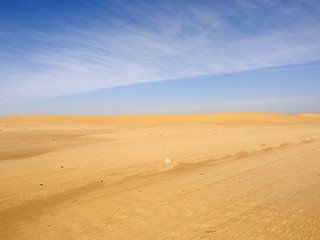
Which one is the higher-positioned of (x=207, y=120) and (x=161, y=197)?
(x=207, y=120)

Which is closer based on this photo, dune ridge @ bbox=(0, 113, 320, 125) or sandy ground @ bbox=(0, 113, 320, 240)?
sandy ground @ bbox=(0, 113, 320, 240)

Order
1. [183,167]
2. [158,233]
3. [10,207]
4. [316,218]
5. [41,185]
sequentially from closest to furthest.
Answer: [158,233]
[316,218]
[10,207]
[41,185]
[183,167]

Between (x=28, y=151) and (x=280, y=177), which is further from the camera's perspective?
(x=28, y=151)

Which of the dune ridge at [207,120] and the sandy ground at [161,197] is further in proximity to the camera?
the dune ridge at [207,120]

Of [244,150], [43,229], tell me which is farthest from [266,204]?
[244,150]

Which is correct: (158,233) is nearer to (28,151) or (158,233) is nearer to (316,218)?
(316,218)

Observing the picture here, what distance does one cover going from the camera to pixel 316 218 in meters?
3.56

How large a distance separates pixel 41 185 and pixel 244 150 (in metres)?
7.19

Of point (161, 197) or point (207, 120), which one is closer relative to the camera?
point (161, 197)

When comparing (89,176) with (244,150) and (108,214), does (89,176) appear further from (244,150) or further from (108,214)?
(244,150)

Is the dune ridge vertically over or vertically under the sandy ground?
over

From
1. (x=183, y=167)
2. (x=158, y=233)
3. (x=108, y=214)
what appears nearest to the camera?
(x=158, y=233)

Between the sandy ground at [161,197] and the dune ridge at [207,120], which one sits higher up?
the dune ridge at [207,120]

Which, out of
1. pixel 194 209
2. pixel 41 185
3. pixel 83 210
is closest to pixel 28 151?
pixel 41 185
